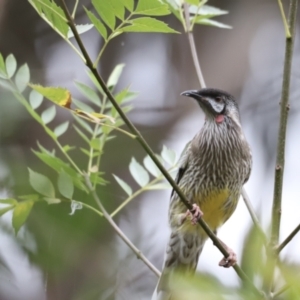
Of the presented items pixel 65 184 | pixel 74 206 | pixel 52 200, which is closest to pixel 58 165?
pixel 65 184

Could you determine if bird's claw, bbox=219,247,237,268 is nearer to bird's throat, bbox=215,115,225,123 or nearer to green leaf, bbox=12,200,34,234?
green leaf, bbox=12,200,34,234

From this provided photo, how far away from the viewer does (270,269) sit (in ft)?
2.64

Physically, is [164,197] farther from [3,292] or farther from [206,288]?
[206,288]

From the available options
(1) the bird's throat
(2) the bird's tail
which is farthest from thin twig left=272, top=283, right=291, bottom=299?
(2) the bird's tail

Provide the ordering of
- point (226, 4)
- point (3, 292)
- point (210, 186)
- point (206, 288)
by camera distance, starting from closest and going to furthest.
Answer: point (206, 288), point (3, 292), point (210, 186), point (226, 4)

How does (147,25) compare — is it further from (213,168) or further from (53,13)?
(213,168)

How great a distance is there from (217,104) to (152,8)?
1.55m

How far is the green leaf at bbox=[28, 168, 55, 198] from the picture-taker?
1.65m

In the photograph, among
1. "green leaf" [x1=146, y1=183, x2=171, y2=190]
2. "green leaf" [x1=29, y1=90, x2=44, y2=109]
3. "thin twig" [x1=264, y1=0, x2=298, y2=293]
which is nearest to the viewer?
"thin twig" [x1=264, y1=0, x2=298, y2=293]

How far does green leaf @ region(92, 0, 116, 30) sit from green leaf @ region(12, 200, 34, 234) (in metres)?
0.54

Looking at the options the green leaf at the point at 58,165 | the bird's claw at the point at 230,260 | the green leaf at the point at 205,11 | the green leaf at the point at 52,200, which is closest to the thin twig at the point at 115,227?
the green leaf at the point at 58,165

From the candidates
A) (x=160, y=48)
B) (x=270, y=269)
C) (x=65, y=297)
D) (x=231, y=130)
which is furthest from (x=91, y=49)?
(x=270, y=269)

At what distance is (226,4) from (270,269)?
5267mm

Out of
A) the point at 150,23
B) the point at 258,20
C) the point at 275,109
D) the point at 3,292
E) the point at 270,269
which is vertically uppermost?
the point at 150,23
